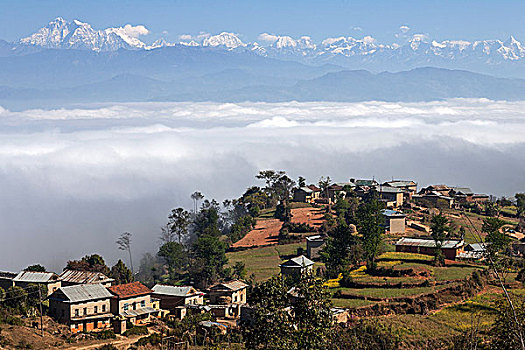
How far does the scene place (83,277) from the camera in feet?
226

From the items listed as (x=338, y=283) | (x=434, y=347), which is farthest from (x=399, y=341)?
(x=338, y=283)

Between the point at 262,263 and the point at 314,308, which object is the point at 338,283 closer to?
the point at 262,263

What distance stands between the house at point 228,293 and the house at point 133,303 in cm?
652

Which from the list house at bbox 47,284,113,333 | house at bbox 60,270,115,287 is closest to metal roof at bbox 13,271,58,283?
house at bbox 60,270,115,287

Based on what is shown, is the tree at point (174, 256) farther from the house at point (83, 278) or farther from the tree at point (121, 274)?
the house at point (83, 278)

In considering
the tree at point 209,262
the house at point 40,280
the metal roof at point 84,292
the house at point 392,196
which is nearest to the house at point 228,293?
the tree at point 209,262

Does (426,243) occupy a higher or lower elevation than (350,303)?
higher

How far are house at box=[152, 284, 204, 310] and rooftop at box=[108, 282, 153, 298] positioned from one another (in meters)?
2.12

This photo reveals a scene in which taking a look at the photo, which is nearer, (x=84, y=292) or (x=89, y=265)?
(x=84, y=292)

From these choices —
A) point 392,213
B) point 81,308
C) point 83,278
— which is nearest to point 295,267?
point 83,278

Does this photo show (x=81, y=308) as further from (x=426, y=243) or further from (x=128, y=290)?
(x=426, y=243)

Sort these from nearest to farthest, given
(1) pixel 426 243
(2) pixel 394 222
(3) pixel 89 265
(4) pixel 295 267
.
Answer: (4) pixel 295 267, (3) pixel 89 265, (1) pixel 426 243, (2) pixel 394 222

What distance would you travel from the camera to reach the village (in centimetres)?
5128

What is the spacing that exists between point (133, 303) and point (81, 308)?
5.05 meters
